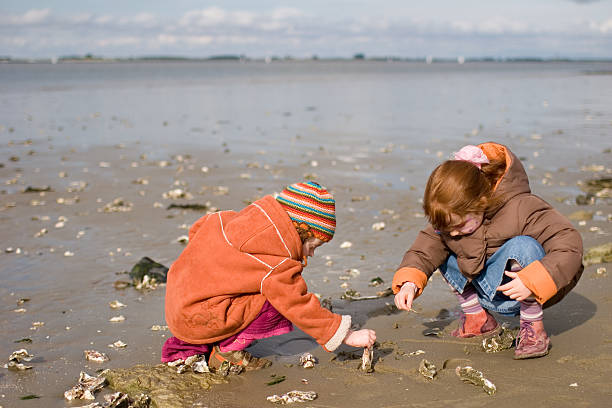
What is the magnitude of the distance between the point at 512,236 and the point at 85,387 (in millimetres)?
2971

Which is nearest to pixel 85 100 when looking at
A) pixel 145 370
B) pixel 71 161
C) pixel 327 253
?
pixel 71 161

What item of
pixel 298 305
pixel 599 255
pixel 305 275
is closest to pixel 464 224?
pixel 298 305

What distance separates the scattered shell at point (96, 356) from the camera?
180 inches

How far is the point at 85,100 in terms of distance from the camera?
32.7 meters

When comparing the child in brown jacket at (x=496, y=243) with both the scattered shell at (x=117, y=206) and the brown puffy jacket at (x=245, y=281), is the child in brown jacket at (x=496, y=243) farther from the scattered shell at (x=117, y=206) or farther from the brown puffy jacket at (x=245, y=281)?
the scattered shell at (x=117, y=206)

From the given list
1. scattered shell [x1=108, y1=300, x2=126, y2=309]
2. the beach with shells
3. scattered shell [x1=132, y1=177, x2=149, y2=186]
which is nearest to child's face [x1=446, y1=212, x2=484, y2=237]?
the beach with shells

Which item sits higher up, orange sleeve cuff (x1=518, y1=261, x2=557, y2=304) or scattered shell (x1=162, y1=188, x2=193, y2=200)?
orange sleeve cuff (x1=518, y1=261, x2=557, y2=304)

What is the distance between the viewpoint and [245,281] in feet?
12.9

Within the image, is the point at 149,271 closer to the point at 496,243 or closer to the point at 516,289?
the point at 496,243

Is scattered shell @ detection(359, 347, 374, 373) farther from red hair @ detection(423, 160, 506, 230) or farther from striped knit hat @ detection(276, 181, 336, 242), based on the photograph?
red hair @ detection(423, 160, 506, 230)

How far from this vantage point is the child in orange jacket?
3879mm

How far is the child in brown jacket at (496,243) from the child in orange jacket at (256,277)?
64 centimetres

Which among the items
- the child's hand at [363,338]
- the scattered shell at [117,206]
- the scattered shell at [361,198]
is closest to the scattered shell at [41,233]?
the scattered shell at [117,206]

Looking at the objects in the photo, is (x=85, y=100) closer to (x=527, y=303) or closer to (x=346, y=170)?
(x=346, y=170)
